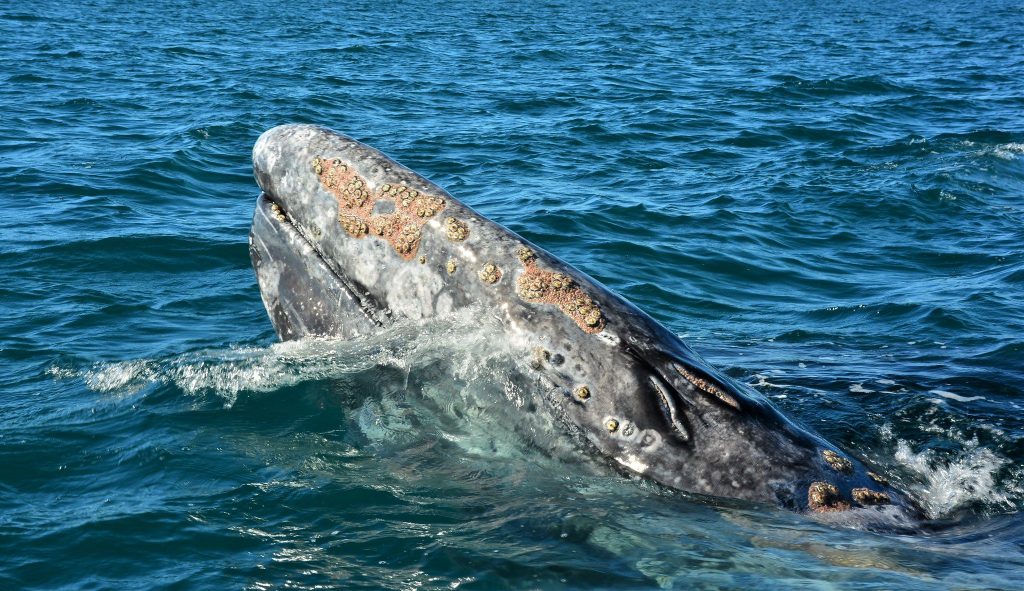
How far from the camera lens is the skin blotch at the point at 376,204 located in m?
6.94

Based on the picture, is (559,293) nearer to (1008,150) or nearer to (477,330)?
(477,330)

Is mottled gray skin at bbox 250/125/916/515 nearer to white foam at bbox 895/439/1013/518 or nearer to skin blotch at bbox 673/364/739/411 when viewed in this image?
skin blotch at bbox 673/364/739/411

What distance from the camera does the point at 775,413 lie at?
642 cm

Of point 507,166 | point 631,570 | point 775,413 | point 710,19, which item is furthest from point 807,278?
point 710,19

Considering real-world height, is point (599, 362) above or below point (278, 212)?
below

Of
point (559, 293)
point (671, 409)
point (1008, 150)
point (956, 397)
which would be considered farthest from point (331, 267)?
point (1008, 150)

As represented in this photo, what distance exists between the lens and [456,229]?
22.3ft

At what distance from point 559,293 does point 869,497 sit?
2016 mm

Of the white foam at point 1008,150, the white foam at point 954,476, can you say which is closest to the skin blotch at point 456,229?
the white foam at point 954,476

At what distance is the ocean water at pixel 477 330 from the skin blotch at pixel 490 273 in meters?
0.30

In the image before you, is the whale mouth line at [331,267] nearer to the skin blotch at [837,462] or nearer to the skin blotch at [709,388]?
the skin blotch at [709,388]

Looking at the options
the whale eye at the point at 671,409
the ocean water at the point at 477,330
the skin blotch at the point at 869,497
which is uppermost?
the whale eye at the point at 671,409

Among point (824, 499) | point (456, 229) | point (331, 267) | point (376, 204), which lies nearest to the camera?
point (824, 499)

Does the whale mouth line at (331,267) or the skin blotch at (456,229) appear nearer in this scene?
the skin blotch at (456,229)
